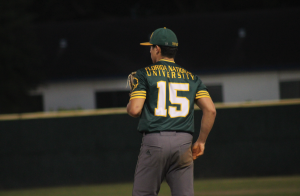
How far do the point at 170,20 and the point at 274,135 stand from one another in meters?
13.8

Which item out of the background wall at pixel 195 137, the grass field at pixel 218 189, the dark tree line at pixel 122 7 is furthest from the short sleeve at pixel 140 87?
the dark tree line at pixel 122 7

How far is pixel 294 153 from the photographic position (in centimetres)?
891

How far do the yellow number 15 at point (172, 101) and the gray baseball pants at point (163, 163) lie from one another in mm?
165

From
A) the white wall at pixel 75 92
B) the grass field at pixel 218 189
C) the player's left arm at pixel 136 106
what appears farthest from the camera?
the white wall at pixel 75 92

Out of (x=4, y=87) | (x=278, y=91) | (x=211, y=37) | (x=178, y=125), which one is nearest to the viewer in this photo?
(x=178, y=125)

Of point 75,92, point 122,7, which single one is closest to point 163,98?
point 75,92

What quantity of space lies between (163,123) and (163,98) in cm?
21

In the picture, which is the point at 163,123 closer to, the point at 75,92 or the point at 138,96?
the point at 138,96

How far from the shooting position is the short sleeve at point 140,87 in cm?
363

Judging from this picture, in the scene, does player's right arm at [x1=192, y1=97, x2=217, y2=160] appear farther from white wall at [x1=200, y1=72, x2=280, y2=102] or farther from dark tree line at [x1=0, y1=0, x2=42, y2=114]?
white wall at [x1=200, y1=72, x2=280, y2=102]

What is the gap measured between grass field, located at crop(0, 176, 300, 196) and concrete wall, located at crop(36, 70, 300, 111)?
8.57 m

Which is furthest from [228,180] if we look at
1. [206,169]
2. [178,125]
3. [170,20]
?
[170,20]

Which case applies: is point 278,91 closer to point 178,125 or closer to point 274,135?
point 274,135

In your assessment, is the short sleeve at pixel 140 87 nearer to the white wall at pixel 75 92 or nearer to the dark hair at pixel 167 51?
the dark hair at pixel 167 51
